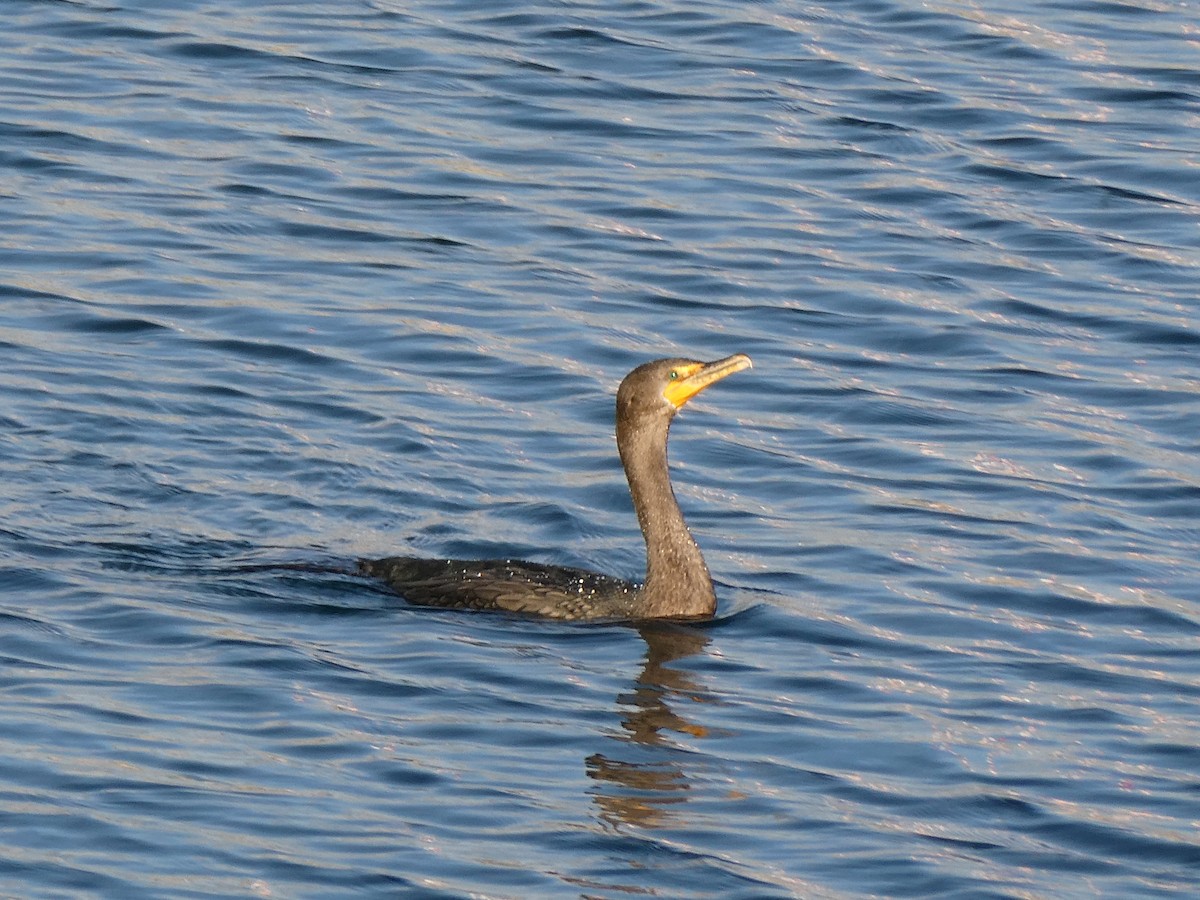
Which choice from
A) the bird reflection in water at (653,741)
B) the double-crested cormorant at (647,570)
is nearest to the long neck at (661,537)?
the double-crested cormorant at (647,570)

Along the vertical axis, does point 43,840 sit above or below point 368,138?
below

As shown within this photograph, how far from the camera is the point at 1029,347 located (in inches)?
536

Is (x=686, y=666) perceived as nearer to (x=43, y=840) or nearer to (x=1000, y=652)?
(x=1000, y=652)

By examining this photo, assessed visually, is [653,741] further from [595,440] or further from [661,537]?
[595,440]

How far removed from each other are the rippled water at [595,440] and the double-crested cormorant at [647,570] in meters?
0.16

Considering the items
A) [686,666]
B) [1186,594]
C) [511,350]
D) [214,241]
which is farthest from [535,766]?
[214,241]

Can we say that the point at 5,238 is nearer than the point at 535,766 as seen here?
No

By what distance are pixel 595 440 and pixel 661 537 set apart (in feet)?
6.40

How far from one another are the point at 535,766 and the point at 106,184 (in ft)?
27.2

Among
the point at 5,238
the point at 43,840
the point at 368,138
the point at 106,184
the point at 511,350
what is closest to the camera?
the point at 43,840

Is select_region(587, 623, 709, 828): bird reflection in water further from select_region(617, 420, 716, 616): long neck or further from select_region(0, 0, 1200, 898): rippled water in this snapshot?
select_region(617, 420, 716, 616): long neck

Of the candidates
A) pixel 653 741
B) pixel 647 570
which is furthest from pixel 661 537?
pixel 653 741

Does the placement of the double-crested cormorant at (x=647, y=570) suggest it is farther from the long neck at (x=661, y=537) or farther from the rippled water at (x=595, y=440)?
the rippled water at (x=595, y=440)

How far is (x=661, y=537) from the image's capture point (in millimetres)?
10516
